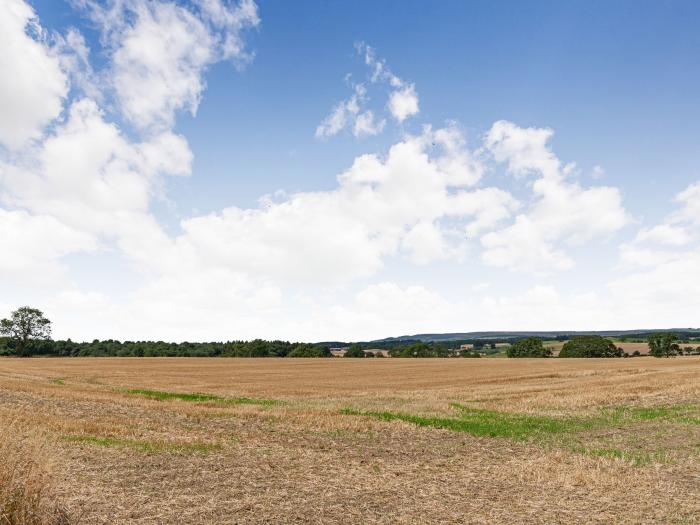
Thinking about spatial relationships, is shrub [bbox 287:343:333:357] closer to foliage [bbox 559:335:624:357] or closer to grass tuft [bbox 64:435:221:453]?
foliage [bbox 559:335:624:357]

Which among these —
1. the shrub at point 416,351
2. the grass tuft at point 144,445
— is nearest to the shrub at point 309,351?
the shrub at point 416,351

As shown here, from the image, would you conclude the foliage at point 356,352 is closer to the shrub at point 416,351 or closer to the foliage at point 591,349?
the shrub at point 416,351

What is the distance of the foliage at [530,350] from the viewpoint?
472 ft

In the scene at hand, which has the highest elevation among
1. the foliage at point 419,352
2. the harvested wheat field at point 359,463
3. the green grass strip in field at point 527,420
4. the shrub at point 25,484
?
the shrub at point 25,484

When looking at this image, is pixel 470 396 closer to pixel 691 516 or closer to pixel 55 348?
pixel 691 516

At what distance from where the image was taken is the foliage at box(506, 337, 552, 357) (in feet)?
472

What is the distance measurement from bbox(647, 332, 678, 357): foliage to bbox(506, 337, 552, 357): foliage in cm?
2582

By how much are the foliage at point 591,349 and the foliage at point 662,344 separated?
831 centimetres

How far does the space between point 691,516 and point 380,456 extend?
28.8 feet

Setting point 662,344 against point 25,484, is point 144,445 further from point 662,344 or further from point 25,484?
point 662,344

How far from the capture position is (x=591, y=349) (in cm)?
13838

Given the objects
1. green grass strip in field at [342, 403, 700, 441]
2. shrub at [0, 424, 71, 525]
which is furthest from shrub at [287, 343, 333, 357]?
shrub at [0, 424, 71, 525]

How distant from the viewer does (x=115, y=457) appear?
1471cm

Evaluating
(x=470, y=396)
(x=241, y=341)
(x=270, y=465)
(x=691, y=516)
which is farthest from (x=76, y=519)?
(x=241, y=341)
